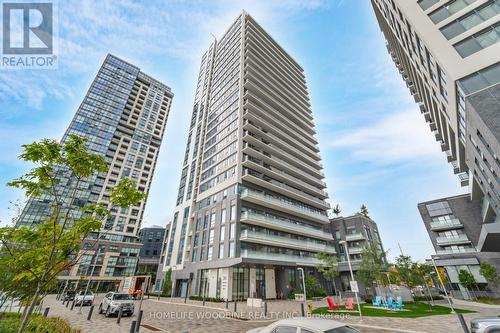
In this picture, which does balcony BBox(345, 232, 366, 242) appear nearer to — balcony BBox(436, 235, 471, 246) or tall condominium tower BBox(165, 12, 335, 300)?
tall condominium tower BBox(165, 12, 335, 300)

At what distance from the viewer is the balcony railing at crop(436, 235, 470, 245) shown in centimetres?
4228

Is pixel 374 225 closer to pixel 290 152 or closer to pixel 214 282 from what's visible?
pixel 290 152

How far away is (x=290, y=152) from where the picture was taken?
51156 millimetres

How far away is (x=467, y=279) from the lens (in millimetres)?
38750

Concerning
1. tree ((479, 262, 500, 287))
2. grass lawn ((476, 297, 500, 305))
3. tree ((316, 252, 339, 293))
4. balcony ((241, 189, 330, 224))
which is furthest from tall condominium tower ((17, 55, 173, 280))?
tree ((479, 262, 500, 287))

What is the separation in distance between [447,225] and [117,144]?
3734 inches

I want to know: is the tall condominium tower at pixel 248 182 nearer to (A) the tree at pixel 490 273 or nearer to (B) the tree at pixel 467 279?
(B) the tree at pixel 467 279

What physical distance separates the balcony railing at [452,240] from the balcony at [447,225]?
6.29ft

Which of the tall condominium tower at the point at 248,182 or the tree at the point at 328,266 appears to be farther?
the tree at the point at 328,266

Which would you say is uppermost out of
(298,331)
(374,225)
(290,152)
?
(290,152)

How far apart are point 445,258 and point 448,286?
5479 mm

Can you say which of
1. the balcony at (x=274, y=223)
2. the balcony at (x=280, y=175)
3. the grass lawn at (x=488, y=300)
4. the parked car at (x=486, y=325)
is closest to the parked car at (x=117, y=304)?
the balcony at (x=274, y=223)

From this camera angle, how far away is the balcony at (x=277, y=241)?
3289 centimetres

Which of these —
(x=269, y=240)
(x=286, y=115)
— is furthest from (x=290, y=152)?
(x=269, y=240)
